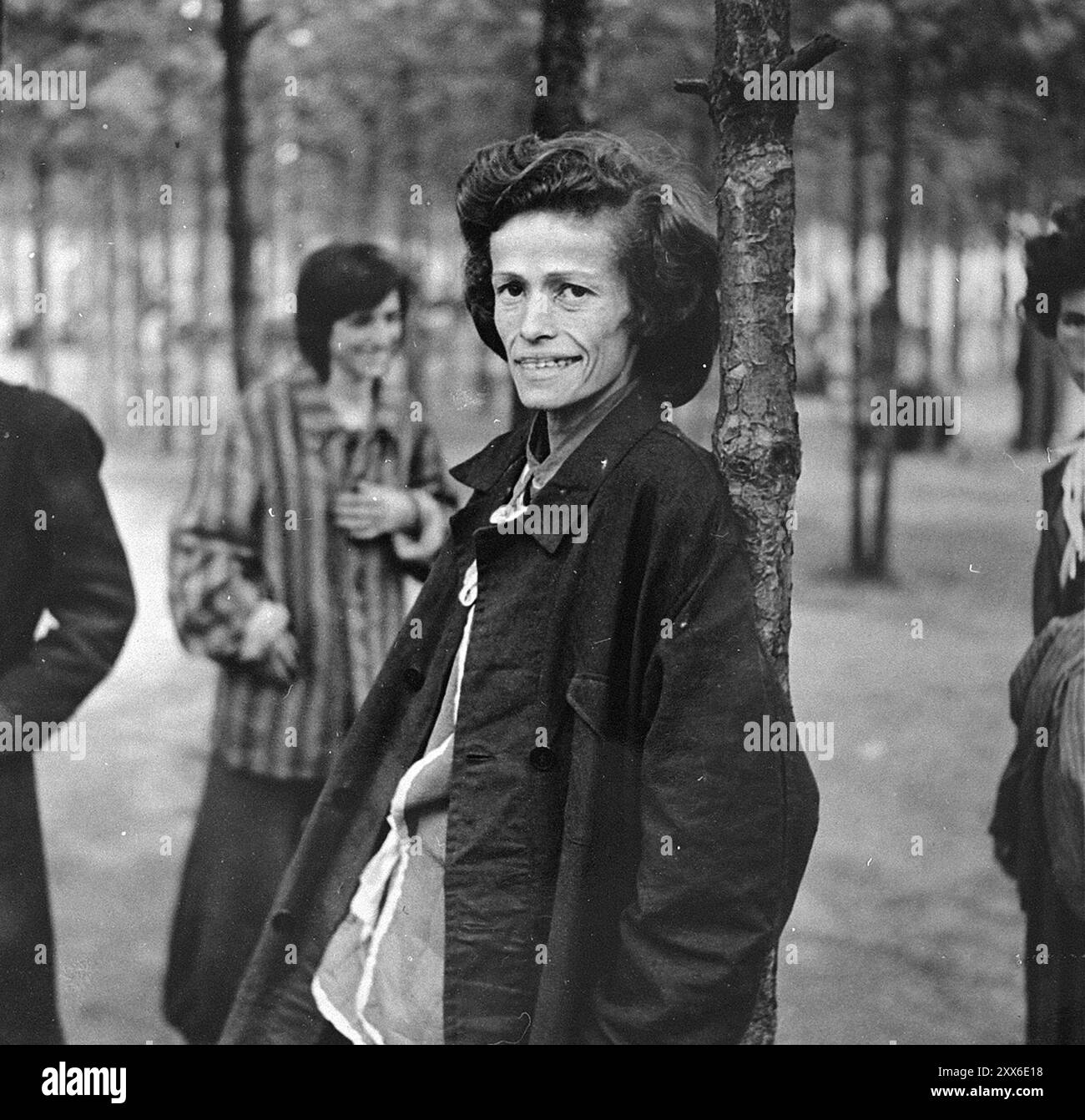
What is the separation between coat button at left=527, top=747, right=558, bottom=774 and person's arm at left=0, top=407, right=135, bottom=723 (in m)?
1.24

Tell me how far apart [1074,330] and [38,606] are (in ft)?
8.45

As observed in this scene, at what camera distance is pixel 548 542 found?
3.00 meters

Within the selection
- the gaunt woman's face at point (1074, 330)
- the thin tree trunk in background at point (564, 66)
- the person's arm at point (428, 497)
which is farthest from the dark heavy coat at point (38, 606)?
the gaunt woman's face at point (1074, 330)

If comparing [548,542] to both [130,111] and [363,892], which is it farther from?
[130,111]

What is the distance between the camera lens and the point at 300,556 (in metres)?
3.67

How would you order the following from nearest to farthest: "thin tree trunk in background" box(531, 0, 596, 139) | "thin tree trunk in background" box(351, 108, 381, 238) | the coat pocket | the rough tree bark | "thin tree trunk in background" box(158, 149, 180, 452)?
the coat pocket → the rough tree bark → "thin tree trunk in background" box(531, 0, 596, 139) → "thin tree trunk in background" box(351, 108, 381, 238) → "thin tree trunk in background" box(158, 149, 180, 452)

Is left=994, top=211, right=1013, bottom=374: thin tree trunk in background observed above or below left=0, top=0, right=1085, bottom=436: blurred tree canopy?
below

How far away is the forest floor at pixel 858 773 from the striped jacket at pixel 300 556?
89 millimetres

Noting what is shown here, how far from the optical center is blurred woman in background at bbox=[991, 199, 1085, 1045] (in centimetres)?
359

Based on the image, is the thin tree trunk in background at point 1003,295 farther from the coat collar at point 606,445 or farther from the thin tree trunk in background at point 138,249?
the thin tree trunk in background at point 138,249

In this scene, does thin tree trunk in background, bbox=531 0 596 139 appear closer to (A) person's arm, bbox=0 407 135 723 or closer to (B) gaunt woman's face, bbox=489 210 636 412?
(B) gaunt woman's face, bbox=489 210 636 412

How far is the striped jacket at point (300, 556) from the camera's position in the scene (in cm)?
363

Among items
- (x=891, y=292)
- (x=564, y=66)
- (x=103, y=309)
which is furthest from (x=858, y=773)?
(x=103, y=309)

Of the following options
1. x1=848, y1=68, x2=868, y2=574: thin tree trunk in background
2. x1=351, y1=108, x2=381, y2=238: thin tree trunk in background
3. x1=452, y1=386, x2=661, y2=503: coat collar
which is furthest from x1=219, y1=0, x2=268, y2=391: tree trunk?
x1=848, y1=68, x2=868, y2=574: thin tree trunk in background
